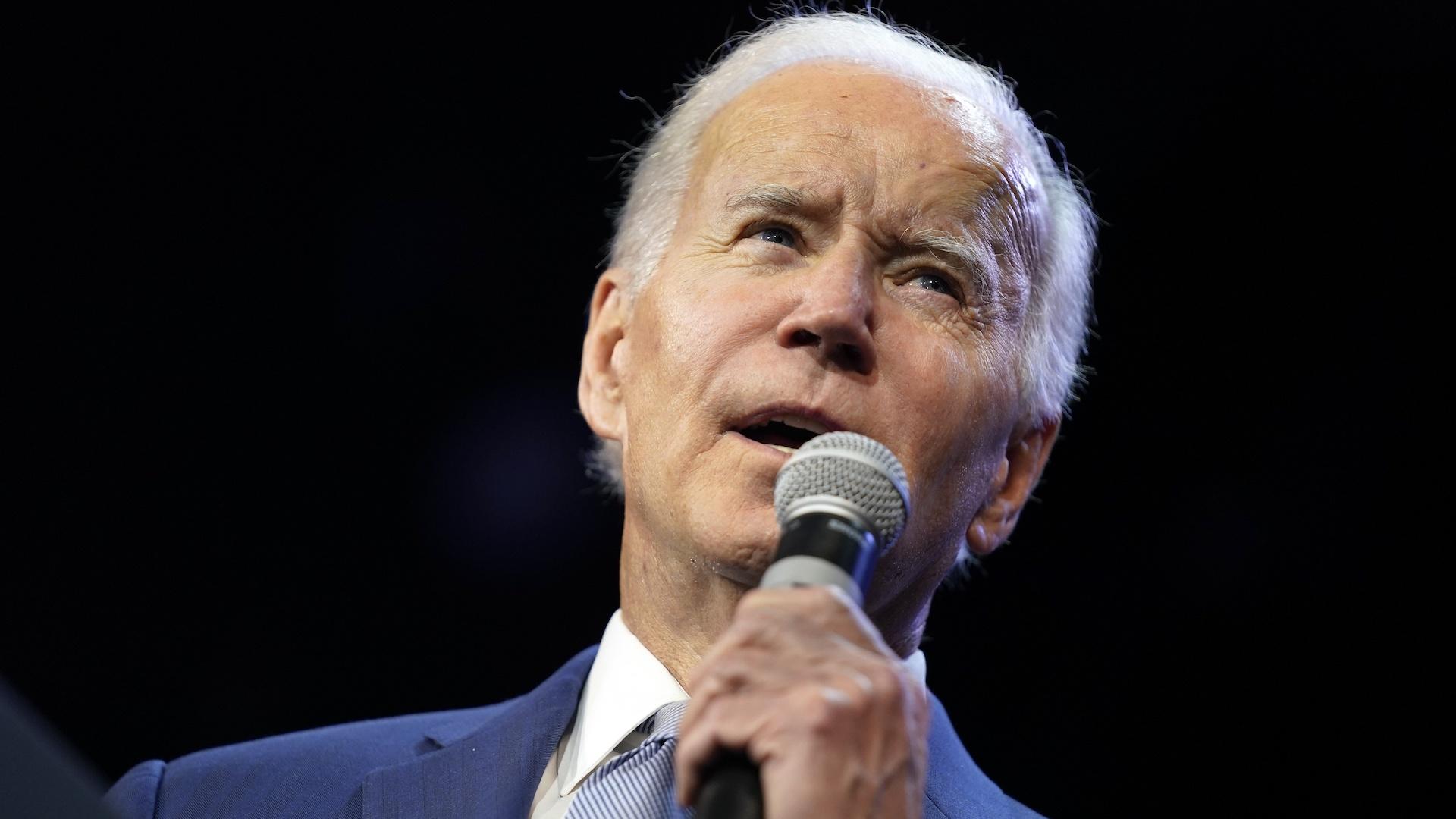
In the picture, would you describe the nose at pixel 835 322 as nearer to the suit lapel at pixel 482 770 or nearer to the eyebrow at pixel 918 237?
the eyebrow at pixel 918 237

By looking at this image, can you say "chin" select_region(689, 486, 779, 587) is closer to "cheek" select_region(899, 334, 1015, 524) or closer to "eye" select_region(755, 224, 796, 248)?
"cheek" select_region(899, 334, 1015, 524)

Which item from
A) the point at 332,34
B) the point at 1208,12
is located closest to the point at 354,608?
the point at 332,34

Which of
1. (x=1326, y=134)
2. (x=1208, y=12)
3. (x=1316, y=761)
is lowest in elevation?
(x=1316, y=761)

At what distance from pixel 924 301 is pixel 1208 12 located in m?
1.52

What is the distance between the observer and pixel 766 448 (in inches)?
68.9

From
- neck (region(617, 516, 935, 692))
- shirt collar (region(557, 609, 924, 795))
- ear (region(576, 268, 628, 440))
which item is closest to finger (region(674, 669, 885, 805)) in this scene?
neck (region(617, 516, 935, 692))

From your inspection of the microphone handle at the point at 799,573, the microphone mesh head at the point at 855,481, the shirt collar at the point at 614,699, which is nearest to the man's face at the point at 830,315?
the shirt collar at the point at 614,699

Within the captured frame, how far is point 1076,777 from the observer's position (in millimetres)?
2994

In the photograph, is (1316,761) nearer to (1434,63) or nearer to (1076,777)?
(1076,777)

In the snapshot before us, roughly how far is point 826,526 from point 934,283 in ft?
2.94

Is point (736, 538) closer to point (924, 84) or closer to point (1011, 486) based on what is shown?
point (1011, 486)

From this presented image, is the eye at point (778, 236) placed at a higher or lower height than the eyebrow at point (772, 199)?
lower

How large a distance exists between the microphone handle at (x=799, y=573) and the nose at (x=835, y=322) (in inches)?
22.7

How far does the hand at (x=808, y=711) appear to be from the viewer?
106cm
